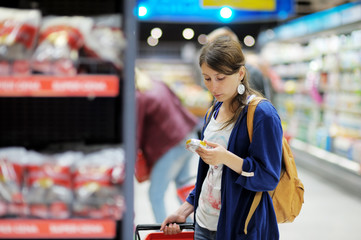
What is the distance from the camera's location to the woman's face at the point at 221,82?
5.88ft

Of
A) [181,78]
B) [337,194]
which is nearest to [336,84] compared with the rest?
[337,194]

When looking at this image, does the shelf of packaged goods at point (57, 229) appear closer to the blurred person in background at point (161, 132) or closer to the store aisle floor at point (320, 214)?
the blurred person in background at point (161, 132)

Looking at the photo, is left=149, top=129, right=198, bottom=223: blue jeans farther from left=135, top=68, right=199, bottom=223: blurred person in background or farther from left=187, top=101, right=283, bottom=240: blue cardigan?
left=187, top=101, right=283, bottom=240: blue cardigan

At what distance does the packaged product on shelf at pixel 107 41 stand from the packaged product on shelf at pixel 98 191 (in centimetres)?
38

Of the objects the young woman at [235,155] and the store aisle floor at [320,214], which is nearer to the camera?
the young woman at [235,155]

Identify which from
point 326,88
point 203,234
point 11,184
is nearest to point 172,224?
point 203,234

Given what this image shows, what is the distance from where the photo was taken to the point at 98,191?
1665 mm

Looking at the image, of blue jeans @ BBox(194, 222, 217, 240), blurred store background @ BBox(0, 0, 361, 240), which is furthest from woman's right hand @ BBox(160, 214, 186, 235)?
blurred store background @ BBox(0, 0, 361, 240)

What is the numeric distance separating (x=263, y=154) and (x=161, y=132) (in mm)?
1764

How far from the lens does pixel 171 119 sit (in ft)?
11.1

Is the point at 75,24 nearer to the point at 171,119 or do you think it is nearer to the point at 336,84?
the point at 171,119

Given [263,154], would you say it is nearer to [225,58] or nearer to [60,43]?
[225,58]

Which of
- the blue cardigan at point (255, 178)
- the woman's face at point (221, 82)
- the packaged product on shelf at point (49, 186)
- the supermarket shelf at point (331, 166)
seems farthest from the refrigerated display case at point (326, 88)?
the packaged product on shelf at point (49, 186)

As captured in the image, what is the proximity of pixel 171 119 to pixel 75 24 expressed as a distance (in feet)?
5.80
